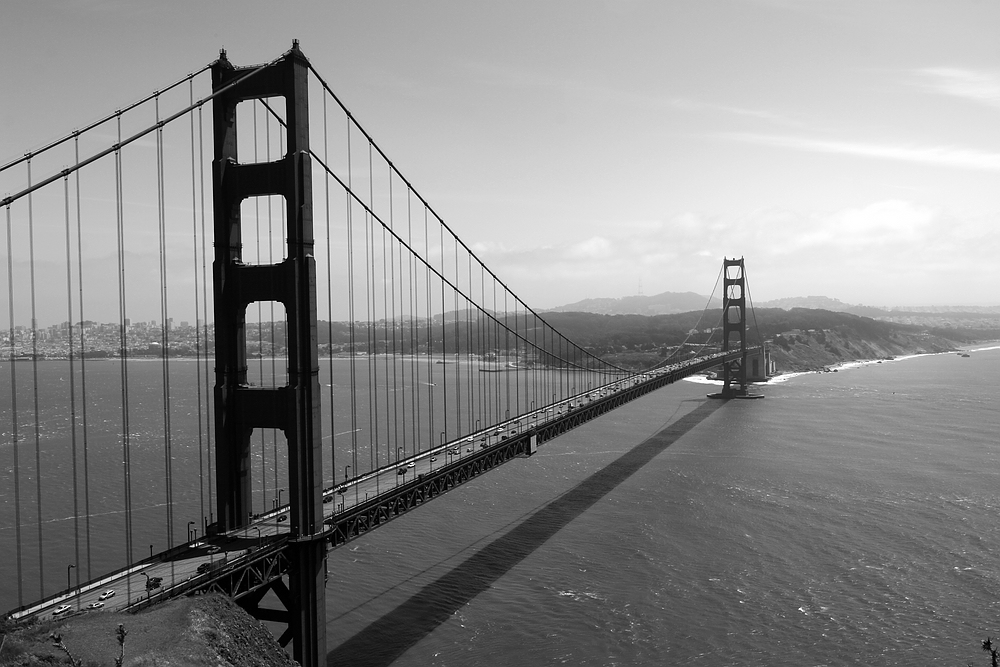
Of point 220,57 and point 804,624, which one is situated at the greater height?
point 220,57

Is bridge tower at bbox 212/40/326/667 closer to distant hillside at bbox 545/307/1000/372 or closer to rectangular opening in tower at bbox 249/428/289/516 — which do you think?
rectangular opening in tower at bbox 249/428/289/516

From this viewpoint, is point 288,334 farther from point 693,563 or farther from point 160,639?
point 693,563

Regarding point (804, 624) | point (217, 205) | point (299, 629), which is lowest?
point (804, 624)

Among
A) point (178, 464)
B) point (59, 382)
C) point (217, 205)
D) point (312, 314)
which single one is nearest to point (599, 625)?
point (312, 314)

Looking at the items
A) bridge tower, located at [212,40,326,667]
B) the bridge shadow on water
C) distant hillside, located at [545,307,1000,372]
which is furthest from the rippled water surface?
distant hillside, located at [545,307,1000,372]

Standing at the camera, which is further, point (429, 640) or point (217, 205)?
point (429, 640)

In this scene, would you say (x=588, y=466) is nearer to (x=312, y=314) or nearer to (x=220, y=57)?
(x=312, y=314)
